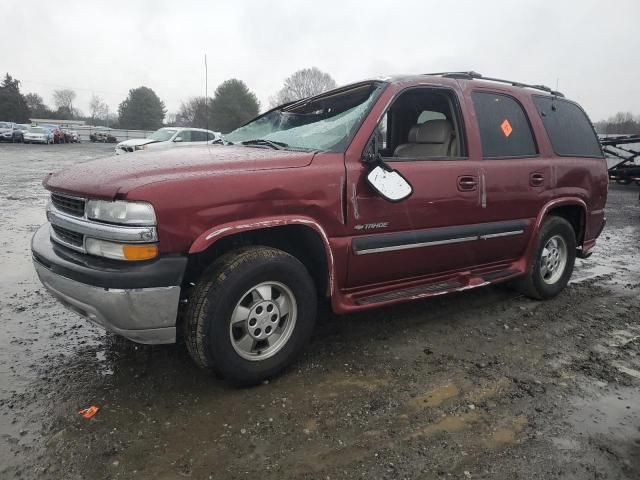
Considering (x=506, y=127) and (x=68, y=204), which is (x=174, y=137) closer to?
(x=506, y=127)

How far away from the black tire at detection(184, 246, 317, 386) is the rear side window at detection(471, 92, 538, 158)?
2.00 m

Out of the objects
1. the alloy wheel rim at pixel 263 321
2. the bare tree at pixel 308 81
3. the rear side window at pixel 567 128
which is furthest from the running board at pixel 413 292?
the bare tree at pixel 308 81

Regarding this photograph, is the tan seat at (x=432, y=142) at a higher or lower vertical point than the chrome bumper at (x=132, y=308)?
higher

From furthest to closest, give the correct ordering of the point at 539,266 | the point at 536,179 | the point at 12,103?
the point at 12,103, the point at 539,266, the point at 536,179

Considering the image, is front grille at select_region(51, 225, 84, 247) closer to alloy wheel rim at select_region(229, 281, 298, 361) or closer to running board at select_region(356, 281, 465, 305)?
alloy wheel rim at select_region(229, 281, 298, 361)

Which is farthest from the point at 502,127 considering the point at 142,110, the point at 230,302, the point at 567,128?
the point at 142,110

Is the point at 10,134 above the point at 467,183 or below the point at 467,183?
below

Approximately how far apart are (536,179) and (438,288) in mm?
1429

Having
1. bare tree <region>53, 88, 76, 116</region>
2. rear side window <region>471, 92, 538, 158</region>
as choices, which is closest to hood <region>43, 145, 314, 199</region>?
rear side window <region>471, 92, 538, 158</region>

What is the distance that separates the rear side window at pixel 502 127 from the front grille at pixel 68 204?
2.97 metres

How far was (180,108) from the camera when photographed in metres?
68.9

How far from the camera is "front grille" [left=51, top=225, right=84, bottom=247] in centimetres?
270

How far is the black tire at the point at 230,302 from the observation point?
265cm

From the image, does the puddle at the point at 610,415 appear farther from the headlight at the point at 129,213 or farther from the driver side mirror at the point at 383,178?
the headlight at the point at 129,213
